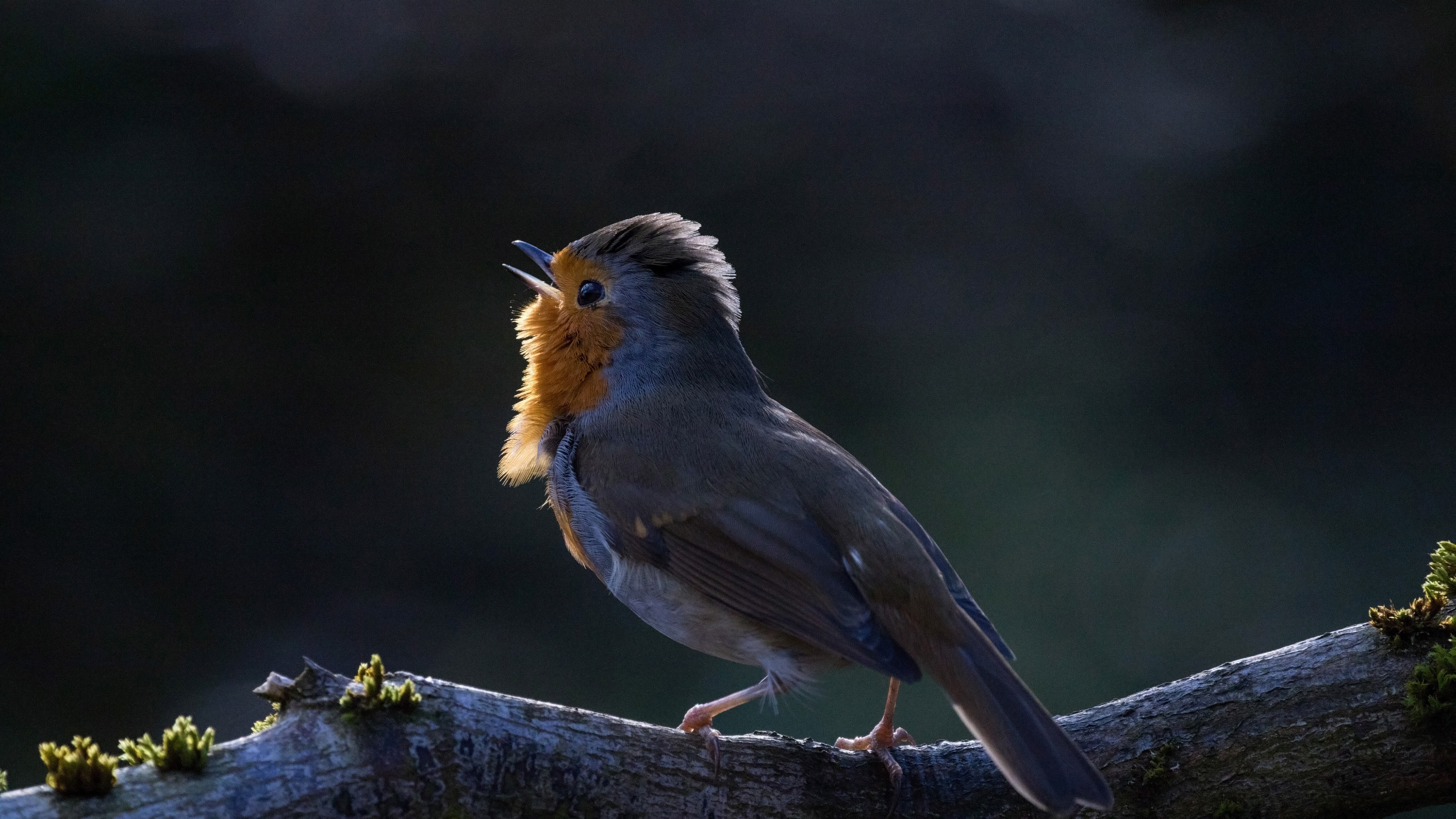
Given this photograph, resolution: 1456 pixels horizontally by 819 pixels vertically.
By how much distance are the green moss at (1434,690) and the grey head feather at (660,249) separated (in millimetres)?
2209

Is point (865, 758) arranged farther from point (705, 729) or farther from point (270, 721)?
point (270, 721)

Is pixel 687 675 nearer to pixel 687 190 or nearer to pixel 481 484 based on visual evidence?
pixel 481 484

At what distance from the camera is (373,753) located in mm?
2270

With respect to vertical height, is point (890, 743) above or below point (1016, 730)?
above

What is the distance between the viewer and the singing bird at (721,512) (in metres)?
2.80

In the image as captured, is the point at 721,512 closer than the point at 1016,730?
No

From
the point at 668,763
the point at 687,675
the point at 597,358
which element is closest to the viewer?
the point at 668,763

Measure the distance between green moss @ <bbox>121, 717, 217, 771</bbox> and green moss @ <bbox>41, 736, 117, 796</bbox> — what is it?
0.27ft

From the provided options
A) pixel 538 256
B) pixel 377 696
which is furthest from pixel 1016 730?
pixel 538 256

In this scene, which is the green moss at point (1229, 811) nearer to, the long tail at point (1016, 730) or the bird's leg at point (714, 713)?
the long tail at point (1016, 730)

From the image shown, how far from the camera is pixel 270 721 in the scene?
99.7 inches

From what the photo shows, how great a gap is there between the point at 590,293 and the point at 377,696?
1.87m

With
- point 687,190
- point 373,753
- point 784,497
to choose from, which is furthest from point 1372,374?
point 373,753

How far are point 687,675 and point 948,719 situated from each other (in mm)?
1240
